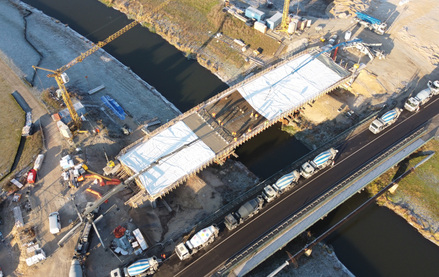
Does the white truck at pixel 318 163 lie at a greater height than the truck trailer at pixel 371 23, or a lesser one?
lesser

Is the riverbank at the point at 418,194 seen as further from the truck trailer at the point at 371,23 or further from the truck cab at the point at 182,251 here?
the truck cab at the point at 182,251

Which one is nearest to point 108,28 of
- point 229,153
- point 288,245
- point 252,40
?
point 252,40

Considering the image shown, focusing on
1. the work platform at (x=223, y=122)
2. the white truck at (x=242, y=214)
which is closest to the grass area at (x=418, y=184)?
the work platform at (x=223, y=122)

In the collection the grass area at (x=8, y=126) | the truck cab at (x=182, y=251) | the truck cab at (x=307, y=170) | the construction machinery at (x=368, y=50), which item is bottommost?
the grass area at (x=8, y=126)

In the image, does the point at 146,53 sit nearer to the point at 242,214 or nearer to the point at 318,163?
the point at 318,163

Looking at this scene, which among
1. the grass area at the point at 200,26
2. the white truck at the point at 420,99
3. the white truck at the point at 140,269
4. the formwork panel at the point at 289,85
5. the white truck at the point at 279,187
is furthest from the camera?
the grass area at the point at 200,26

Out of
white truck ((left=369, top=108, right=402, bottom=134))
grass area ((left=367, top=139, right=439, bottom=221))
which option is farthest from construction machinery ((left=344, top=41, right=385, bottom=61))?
grass area ((left=367, top=139, right=439, bottom=221))

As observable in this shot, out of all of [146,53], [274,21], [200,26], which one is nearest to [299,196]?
[274,21]
